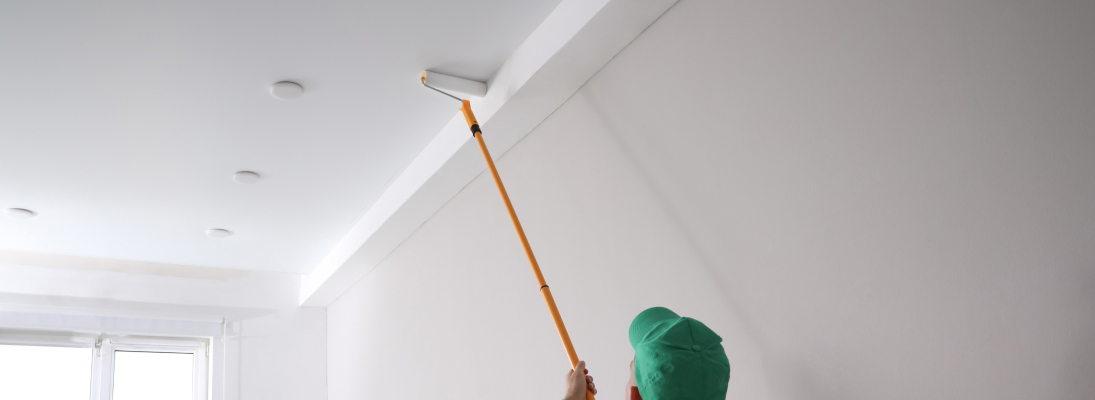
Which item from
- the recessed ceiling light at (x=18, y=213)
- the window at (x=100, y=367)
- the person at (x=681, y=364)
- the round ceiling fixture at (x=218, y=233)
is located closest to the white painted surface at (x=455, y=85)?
the person at (x=681, y=364)

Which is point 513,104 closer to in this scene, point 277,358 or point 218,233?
point 218,233

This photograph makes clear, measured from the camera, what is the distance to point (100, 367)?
4.23 meters

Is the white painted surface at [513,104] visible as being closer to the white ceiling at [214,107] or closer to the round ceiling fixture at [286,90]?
the white ceiling at [214,107]

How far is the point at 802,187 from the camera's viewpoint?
1.77 m

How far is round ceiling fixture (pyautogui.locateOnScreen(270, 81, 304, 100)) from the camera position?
2.65 meters

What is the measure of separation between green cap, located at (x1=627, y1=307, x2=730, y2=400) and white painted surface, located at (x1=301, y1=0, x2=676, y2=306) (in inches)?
45.3

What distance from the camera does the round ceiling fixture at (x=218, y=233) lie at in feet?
12.9

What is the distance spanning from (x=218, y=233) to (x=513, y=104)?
215cm

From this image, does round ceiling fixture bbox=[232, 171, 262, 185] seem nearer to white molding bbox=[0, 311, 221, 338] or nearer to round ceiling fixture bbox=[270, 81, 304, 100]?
round ceiling fixture bbox=[270, 81, 304, 100]

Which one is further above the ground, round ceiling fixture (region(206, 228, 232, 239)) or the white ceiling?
the white ceiling

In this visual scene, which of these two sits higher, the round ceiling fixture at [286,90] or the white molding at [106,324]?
the round ceiling fixture at [286,90]

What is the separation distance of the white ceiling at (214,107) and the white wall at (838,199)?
0.58 m

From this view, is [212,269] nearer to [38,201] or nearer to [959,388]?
[38,201]

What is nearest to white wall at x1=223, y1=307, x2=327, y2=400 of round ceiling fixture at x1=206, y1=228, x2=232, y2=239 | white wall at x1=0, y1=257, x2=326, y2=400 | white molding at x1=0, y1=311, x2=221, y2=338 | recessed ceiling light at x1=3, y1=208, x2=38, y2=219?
white wall at x1=0, y1=257, x2=326, y2=400
